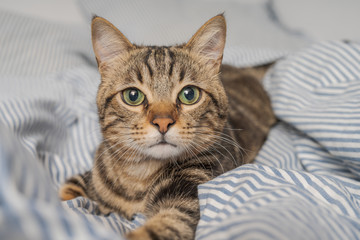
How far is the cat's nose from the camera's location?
77 centimetres

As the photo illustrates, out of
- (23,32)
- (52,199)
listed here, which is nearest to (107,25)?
(52,199)

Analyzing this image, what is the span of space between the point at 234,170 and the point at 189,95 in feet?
0.98

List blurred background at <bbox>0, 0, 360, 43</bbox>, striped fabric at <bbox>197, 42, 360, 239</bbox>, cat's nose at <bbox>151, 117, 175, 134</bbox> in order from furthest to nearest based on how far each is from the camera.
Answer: blurred background at <bbox>0, 0, 360, 43</bbox> → cat's nose at <bbox>151, 117, 175, 134</bbox> → striped fabric at <bbox>197, 42, 360, 239</bbox>

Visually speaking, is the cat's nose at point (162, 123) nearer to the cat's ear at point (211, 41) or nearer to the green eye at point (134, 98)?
the green eye at point (134, 98)

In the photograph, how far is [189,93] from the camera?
0.90 metres

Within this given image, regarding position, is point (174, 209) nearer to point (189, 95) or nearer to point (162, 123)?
point (162, 123)

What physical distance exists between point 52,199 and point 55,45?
1.69 meters

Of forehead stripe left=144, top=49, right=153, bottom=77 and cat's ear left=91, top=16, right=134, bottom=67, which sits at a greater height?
cat's ear left=91, top=16, right=134, bottom=67

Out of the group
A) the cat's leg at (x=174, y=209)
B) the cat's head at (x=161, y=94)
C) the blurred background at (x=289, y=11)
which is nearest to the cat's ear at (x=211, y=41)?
the cat's head at (x=161, y=94)

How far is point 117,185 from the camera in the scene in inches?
37.1

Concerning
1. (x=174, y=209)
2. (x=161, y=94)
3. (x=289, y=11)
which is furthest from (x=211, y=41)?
(x=289, y=11)

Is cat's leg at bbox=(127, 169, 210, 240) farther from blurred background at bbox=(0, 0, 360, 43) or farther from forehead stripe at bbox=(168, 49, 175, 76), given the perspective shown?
blurred background at bbox=(0, 0, 360, 43)

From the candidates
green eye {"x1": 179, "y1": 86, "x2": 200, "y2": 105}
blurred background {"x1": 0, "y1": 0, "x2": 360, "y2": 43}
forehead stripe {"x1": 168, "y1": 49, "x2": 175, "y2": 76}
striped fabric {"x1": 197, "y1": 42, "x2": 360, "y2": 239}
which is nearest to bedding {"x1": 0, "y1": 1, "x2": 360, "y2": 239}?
striped fabric {"x1": 197, "y1": 42, "x2": 360, "y2": 239}

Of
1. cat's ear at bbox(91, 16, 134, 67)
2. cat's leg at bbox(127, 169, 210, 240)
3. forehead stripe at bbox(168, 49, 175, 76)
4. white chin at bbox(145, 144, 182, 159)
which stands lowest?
cat's leg at bbox(127, 169, 210, 240)
